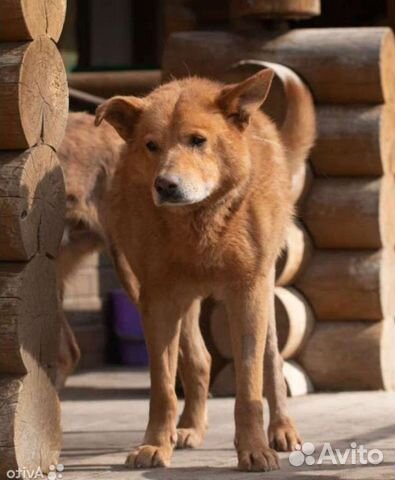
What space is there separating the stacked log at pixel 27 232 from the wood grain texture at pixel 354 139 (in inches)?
119

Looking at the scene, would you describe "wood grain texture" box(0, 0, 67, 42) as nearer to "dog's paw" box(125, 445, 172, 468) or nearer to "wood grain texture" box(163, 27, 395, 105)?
"dog's paw" box(125, 445, 172, 468)

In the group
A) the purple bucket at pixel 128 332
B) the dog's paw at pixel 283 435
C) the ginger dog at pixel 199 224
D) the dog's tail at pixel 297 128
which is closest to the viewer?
the ginger dog at pixel 199 224

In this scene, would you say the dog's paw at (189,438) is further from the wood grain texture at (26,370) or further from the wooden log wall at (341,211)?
the wooden log wall at (341,211)

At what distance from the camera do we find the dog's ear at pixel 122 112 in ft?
20.7

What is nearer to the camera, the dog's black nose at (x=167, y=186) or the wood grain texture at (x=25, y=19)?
the wood grain texture at (x=25, y=19)

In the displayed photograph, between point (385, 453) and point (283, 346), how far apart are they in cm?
231

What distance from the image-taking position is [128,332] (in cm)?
1092

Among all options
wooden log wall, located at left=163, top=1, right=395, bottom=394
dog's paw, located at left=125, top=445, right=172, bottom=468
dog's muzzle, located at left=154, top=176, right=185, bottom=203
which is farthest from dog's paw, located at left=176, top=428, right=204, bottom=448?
wooden log wall, located at left=163, top=1, right=395, bottom=394

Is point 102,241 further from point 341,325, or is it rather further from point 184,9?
point 184,9

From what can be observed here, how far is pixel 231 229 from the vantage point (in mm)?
6301

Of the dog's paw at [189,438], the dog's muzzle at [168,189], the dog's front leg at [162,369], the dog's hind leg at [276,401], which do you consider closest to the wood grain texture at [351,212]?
the dog's hind leg at [276,401]

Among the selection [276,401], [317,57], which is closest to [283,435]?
[276,401]

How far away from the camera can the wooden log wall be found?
28.3 feet

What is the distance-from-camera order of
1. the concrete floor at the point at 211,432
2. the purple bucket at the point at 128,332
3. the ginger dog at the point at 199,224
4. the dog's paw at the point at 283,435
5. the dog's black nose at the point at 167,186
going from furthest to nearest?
1. the purple bucket at the point at 128,332
2. the dog's paw at the point at 283,435
3. the ginger dog at the point at 199,224
4. the dog's black nose at the point at 167,186
5. the concrete floor at the point at 211,432
